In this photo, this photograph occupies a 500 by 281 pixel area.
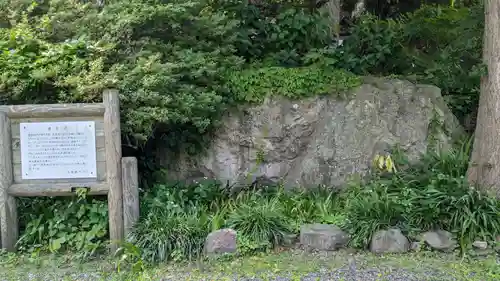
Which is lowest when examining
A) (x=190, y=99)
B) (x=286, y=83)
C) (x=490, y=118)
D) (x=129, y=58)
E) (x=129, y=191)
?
(x=129, y=191)

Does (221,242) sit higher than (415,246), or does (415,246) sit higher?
(221,242)

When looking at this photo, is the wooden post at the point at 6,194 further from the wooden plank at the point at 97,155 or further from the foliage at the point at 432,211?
the foliage at the point at 432,211

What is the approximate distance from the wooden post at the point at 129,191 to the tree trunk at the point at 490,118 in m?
3.64

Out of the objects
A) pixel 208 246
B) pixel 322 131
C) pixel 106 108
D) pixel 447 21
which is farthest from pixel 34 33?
pixel 447 21

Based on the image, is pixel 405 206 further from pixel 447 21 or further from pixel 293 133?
pixel 447 21

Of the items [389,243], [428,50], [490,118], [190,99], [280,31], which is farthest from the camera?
[428,50]

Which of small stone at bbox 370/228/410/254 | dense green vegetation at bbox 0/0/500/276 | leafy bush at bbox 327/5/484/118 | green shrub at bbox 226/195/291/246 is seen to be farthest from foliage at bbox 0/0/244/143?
small stone at bbox 370/228/410/254

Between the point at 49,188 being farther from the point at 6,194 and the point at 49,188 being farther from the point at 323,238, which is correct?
the point at 323,238

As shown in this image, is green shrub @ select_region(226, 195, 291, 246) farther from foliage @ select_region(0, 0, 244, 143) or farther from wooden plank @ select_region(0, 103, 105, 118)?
wooden plank @ select_region(0, 103, 105, 118)

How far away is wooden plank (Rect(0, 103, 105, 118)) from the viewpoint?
5.05 meters

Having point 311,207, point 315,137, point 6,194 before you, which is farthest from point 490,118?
point 6,194

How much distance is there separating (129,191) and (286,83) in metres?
2.43

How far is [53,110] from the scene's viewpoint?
16.6ft

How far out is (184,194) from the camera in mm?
5852
